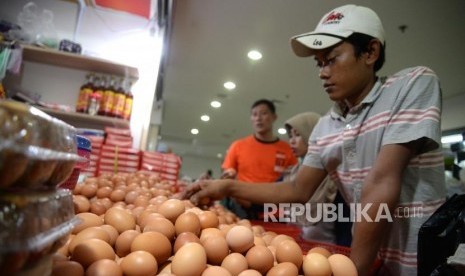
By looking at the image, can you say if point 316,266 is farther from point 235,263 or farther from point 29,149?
point 29,149

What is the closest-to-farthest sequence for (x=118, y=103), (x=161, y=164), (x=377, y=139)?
(x=377, y=139)
(x=118, y=103)
(x=161, y=164)

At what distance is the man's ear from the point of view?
1206 millimetres

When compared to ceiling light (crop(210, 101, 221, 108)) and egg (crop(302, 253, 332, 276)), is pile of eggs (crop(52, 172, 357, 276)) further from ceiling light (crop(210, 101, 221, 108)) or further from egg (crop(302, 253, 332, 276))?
ceiling light (crop(210, 101, 221, 108))

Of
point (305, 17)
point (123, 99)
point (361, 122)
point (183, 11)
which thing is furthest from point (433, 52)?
point (123, 99)

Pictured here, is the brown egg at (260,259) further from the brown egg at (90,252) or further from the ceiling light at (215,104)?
the ceiling light at (215,104)

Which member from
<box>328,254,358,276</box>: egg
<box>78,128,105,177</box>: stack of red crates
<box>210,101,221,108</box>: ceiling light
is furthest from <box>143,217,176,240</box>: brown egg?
<box>210,101,221,108</box>: ceiling light

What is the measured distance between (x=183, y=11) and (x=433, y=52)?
3.18 meters

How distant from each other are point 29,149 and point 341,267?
0.65 meters

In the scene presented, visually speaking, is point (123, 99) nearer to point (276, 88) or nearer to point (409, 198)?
point (409, 198)

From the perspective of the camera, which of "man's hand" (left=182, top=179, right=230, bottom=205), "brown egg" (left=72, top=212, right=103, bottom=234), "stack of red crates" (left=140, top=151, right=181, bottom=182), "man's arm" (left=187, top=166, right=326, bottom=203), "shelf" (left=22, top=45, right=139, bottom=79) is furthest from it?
"stack of red crates" (left=140, top=151, right=181, bottom=182)

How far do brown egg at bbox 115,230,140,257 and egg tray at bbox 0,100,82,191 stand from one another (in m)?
0.26

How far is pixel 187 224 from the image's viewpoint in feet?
2.53

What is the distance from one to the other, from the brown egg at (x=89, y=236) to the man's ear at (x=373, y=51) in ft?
3.73
